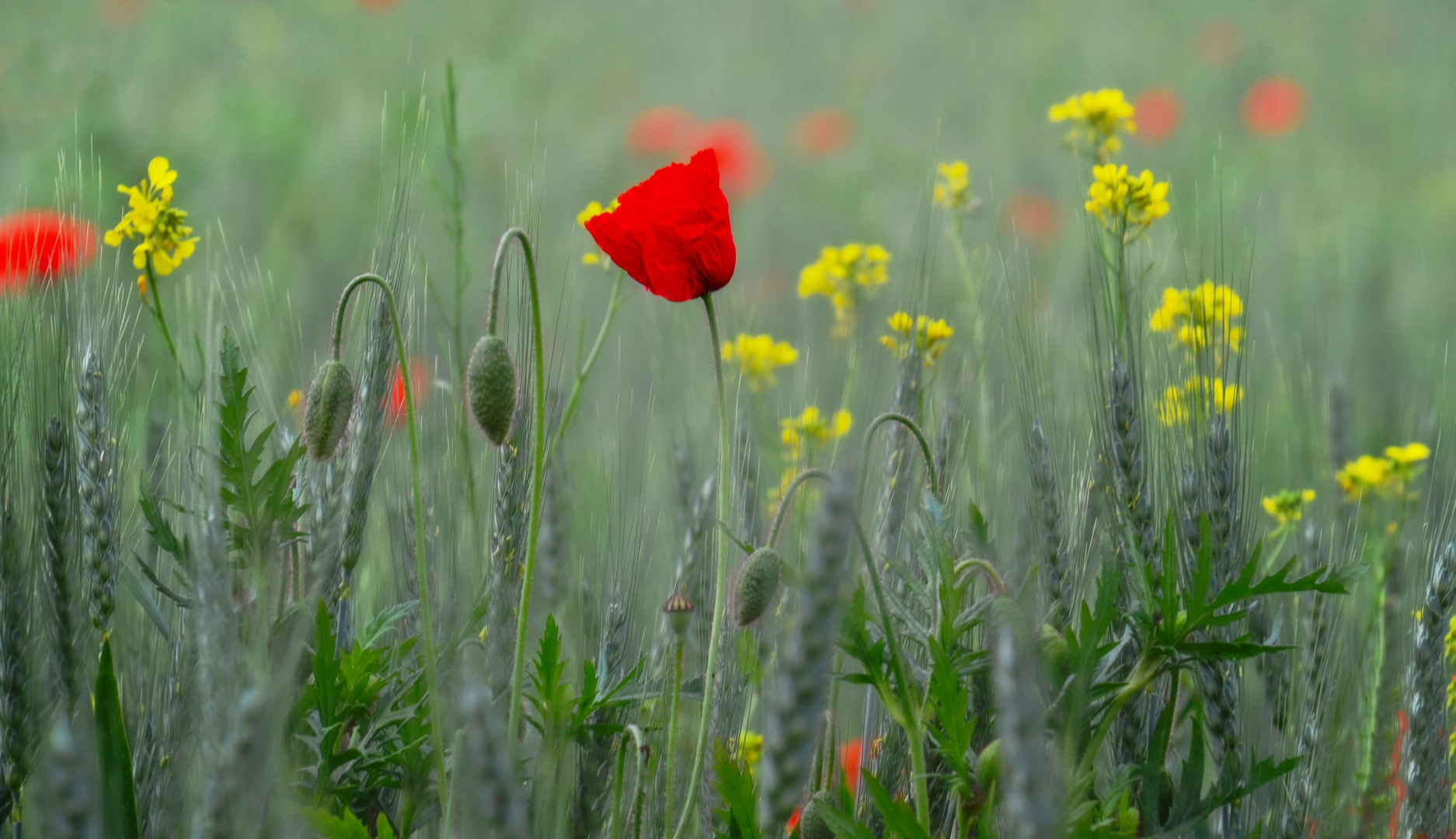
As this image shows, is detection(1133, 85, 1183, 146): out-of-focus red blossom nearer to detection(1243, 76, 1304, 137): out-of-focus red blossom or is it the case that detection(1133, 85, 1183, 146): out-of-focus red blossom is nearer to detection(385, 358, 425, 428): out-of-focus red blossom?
detection(1243, 76, 1304, 137): out-of-focus red blossom

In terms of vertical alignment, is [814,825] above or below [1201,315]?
below

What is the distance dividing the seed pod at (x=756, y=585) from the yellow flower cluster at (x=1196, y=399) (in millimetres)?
321

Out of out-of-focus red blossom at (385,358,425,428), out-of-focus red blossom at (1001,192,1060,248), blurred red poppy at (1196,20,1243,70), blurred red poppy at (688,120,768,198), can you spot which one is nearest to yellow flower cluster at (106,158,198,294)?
out-of-focus red blossom at (385,358,425,428)

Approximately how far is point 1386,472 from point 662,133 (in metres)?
1.99

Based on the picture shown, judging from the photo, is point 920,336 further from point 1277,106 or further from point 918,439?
point 1277,106

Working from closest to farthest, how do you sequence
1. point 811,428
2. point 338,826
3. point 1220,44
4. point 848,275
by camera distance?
point 338,826
point 811,428
point 848,275
point 1220,44

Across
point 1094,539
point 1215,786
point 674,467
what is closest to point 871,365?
point 674,467

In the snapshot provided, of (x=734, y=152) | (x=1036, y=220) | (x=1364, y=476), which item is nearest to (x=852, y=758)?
(x=1364, y=476)

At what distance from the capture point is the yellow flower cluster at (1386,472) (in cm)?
95

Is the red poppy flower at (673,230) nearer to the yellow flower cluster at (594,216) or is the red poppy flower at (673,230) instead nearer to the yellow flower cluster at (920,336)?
the yellow flower cluster at (594,216)

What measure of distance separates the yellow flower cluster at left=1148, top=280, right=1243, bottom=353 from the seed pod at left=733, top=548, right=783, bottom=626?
33 cm

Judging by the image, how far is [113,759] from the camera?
60 cm

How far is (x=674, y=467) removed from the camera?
999 mm

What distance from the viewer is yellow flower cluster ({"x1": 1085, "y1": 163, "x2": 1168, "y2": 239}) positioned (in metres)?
0.83
